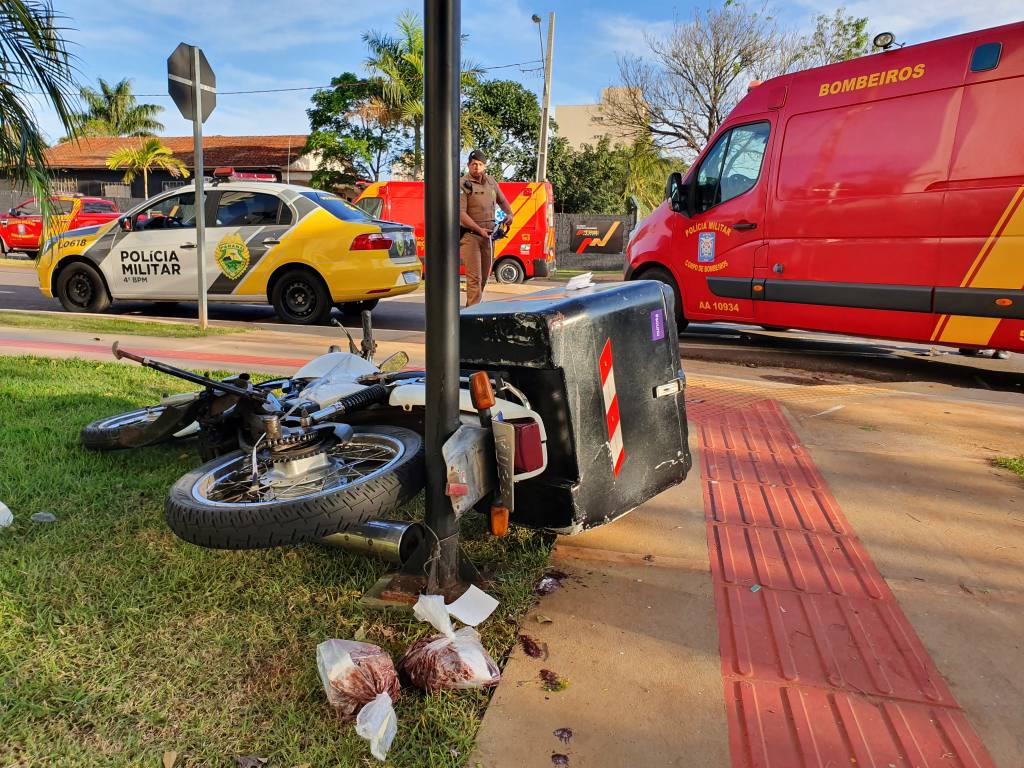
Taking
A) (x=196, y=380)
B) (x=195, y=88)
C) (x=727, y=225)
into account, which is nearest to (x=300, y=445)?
(x=196, y=380)

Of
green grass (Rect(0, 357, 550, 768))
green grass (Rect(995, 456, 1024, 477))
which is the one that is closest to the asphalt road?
green grass (Rect(995, 456, 1024, 477))

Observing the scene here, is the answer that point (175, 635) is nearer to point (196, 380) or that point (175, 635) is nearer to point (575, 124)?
point (196, 380)

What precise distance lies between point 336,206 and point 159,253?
7.55 feet

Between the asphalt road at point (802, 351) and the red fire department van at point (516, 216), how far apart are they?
239 inches

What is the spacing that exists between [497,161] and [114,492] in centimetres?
2919

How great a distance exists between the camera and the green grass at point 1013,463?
138 inches

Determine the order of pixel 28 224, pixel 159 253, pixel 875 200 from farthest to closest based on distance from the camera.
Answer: pixel 28 224
pixel 159 253
pixel 875 200

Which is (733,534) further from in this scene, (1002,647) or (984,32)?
(984,32)

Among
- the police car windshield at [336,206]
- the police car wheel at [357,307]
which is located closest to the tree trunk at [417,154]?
the police car wheel at [357,307]

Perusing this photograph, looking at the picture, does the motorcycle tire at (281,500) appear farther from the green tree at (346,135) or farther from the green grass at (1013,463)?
the green tree at (346,135)

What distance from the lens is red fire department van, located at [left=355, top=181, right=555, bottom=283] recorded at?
53.1 feet

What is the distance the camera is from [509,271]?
54.4ft

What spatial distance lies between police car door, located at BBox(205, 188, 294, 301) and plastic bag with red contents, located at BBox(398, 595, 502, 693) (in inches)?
298

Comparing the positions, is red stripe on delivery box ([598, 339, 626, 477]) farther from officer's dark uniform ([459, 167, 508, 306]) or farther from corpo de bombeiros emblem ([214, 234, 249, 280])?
corpo de bombeiros emblem ([214, 234, 249, 280])
